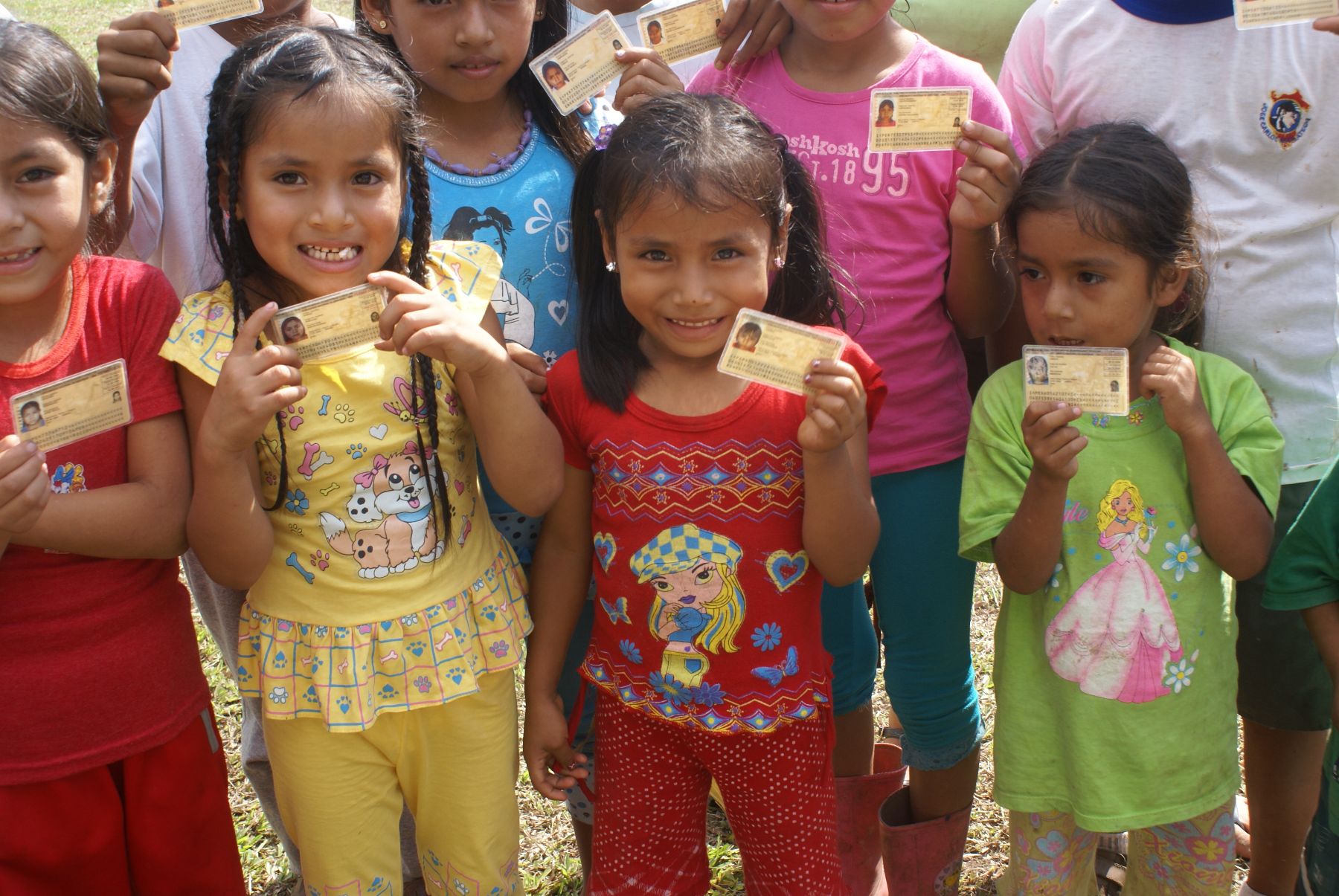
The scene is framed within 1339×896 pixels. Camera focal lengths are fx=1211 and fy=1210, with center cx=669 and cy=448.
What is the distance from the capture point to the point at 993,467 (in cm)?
226

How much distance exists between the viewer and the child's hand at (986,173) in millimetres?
2223

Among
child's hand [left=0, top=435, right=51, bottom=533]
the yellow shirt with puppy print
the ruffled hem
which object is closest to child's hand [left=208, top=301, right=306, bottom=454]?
the yellow shirt with puppy print

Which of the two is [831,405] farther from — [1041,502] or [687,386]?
[1041,502]

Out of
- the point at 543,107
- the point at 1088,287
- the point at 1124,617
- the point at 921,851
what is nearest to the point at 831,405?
the point at 1088,287

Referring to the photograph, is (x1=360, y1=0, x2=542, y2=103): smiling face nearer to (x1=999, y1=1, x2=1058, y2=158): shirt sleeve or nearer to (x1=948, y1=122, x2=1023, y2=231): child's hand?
(x1=948, y1=122, x2=1023, y2=231): child's hand

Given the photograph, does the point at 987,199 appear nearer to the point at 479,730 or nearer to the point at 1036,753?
the point at 1036,753

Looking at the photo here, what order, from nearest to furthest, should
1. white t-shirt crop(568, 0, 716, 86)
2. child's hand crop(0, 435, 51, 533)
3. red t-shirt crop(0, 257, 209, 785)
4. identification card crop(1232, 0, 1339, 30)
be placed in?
child's hand crop(0, 435, 51, 533) < red t-shirt crop(0, 257, 209, 785) < identification card crop(1232, 0, 1339, 30) < white t-shirt crop(568, 0, 716, 86)

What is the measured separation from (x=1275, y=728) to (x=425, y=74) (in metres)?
2.19

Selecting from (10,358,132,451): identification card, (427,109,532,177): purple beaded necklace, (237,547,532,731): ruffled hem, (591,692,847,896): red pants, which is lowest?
(591,692,847,896): red pants

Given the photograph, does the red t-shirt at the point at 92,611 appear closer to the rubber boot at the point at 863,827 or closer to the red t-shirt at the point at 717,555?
the red t-shirt at the point at 717,555

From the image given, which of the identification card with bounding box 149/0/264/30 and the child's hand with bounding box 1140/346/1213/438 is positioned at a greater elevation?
the identification card with bounding box 149/0/264/30

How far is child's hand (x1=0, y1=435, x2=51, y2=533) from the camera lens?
1.78 meters

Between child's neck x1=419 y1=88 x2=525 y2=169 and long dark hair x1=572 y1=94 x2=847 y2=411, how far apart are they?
235 millimetres

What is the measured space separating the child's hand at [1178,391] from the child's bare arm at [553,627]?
40.8 inches
